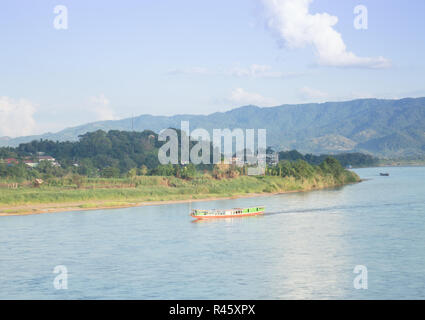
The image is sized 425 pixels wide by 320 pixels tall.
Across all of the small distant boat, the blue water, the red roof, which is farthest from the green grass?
the red roof

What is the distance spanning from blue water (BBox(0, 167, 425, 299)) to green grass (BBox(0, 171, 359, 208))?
7.25 m

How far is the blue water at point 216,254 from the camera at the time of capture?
1043 inches

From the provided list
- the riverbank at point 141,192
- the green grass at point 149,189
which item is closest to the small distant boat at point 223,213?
the riverbank at point 141,192

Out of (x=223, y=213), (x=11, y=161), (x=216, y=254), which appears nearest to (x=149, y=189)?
(x=223, y=213)

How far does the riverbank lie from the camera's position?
188 feet

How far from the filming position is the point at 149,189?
68.6 metres

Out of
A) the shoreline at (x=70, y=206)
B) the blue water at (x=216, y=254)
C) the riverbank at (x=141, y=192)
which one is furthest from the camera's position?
the riverbank at (x=141, y=192)

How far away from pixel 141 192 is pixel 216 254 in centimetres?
3356

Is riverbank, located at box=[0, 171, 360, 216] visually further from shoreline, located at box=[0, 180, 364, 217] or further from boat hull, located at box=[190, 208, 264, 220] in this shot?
boat hull, located at box=[190, 208, 264, 220]

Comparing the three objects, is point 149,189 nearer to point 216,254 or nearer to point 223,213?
point 223,213

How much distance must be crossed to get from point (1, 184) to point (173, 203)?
780 inches

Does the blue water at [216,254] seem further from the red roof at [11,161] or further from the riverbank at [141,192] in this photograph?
the red roof at [11,161]
